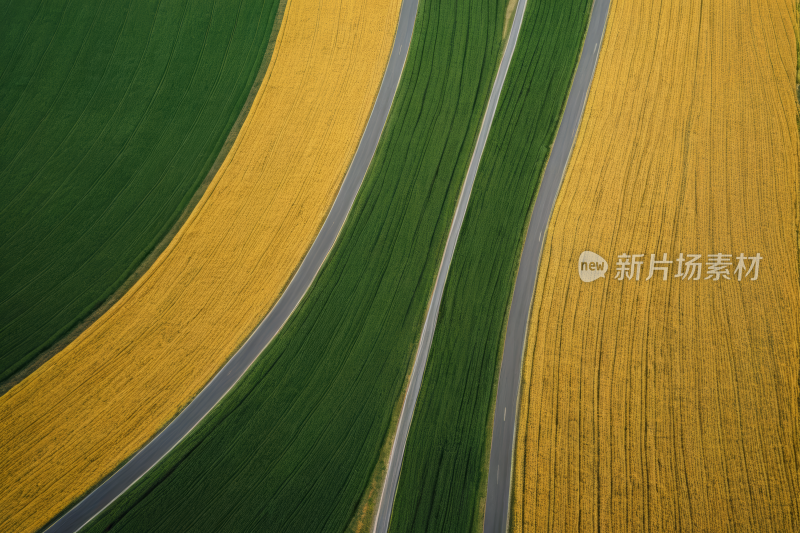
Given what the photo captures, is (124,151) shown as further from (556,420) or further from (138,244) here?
(556,420)

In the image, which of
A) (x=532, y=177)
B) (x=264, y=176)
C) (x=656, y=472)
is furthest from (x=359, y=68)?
(x=656, y=472)
